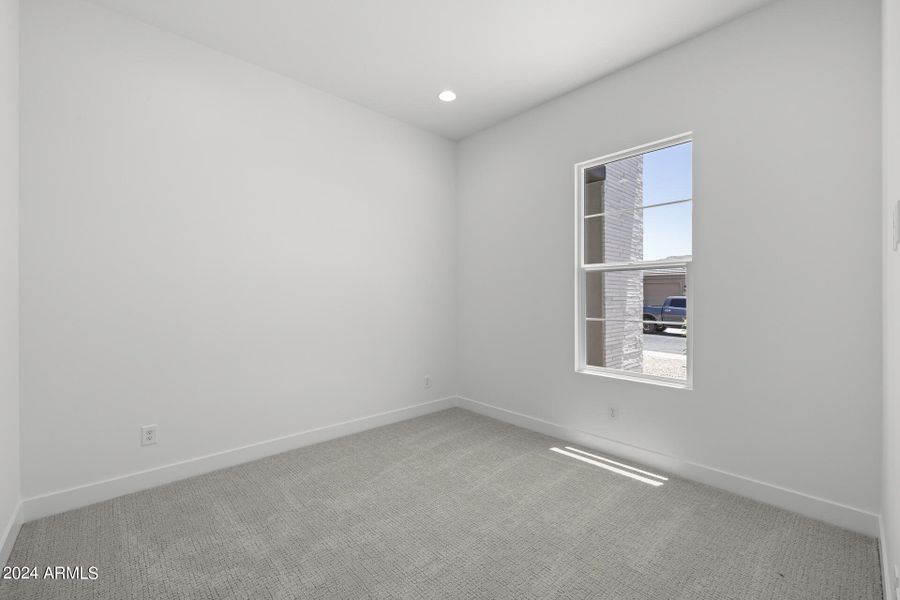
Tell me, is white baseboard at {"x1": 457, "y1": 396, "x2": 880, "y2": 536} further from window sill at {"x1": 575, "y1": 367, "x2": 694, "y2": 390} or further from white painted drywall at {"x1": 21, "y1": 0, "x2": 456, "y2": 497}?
white painted drywall at {"x1": 21, "y1": 0, "x2": 456, "y2": 497}

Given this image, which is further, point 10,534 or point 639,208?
point 639,208

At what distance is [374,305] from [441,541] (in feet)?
7.09

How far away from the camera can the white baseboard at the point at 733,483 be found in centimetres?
209

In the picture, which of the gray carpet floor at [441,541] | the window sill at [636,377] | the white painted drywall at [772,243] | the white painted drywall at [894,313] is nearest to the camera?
the white painted drywall at [894,313]

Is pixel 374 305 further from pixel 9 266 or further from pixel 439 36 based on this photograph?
pixel 9 266

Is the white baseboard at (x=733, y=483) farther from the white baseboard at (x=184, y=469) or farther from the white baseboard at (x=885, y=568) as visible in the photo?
the white baseboard at (x=184, y=469)

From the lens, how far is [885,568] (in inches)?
67.8

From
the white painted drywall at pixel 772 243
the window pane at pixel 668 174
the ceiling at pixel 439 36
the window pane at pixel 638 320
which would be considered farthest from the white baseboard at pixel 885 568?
the ceiling at pixel 439 36

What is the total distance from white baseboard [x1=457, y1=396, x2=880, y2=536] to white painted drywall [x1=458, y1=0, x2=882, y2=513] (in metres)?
0.04

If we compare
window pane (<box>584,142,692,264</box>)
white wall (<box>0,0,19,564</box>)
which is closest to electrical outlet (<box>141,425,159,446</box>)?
white wall (<box>0,0,19,564</box>)

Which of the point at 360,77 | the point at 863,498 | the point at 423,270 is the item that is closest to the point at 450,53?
the point at 360,77

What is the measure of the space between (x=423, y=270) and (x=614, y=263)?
1.83 m

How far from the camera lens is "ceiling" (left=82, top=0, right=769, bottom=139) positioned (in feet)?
7.87

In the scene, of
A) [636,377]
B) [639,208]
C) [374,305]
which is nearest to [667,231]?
[639,208]
